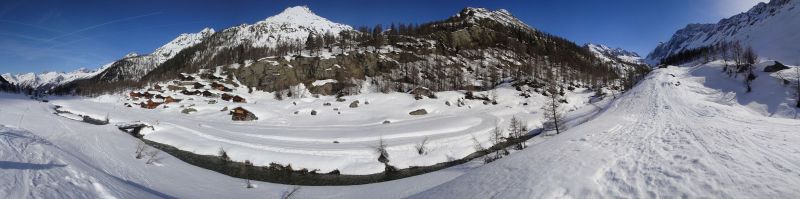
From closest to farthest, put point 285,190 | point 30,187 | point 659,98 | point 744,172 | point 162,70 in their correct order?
point 30,187 < point 744,172 < point 285,190 < point 659,98 < point 162,70

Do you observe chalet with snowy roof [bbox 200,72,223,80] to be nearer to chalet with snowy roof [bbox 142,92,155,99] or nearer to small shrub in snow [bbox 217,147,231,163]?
chalet with snowy roof [bbox 142,92,155,99]

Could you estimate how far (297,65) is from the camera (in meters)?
99.2

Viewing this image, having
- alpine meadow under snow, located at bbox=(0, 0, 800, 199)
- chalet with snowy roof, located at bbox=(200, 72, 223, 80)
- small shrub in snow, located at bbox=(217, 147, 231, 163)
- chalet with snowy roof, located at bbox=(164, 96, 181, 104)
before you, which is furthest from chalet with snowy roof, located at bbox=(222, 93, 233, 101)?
small shrub in snow, located at bbox=(217, 147, 231, 163)

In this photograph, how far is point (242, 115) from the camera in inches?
2105

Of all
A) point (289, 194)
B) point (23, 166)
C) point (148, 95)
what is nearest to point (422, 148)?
point (289, 194)

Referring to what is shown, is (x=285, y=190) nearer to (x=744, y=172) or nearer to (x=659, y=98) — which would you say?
(x=744, y=172)

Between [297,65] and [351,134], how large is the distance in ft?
198

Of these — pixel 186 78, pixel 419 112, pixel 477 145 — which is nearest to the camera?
pixel 477 145

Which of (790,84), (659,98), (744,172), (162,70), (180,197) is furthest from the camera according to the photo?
(162,70)

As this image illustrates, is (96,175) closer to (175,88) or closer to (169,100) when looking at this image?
(169,100)

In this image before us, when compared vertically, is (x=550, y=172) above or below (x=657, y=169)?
below

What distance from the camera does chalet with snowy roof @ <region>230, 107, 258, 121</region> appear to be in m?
53.0

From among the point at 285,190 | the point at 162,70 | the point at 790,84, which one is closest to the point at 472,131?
the point at 285,190

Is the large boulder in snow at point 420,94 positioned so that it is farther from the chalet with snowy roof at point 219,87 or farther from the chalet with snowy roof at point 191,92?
the chalet with snowy roof at point 191,92
